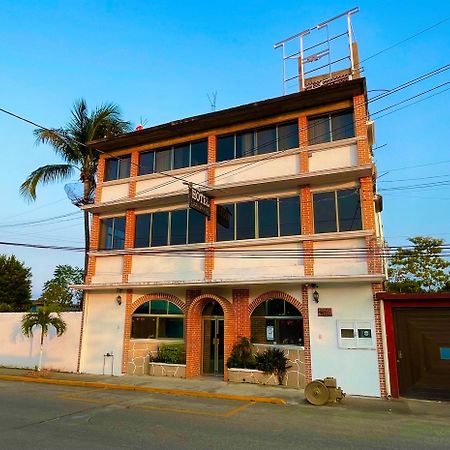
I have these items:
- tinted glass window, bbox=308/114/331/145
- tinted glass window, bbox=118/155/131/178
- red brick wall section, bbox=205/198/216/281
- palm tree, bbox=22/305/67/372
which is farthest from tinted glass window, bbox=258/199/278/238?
palm tree, bbox=22/305/67/372

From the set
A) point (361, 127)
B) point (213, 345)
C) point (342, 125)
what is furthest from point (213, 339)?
point (361, 127)

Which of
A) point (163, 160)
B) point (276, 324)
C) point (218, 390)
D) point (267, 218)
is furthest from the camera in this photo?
point (163, 160)

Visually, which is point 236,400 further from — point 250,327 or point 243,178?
point 243,178

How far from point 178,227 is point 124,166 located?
4.26 metres

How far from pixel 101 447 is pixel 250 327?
8532 mm

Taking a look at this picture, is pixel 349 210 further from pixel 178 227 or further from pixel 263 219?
pixel 178 227

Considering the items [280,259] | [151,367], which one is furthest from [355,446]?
[151,367]

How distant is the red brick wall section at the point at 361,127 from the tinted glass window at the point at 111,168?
10565 mm

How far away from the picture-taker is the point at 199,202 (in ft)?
47.8

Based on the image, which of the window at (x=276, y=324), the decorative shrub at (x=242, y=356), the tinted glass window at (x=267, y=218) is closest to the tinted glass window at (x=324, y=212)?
the tinted glass window at (x=267, y=218)

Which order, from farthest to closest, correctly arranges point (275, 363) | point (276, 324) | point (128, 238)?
point (128, 238)
point (276, 324)
point (275, 363)

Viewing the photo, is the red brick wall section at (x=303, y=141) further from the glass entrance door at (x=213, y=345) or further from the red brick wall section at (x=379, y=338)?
the glass entrance door at (x=213, y=345)

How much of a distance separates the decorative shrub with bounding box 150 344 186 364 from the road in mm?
3492

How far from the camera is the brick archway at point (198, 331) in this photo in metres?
14.5
